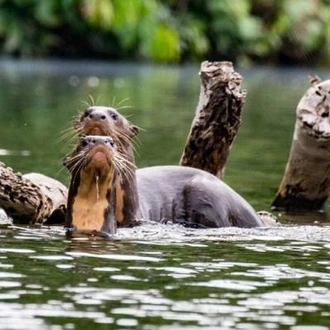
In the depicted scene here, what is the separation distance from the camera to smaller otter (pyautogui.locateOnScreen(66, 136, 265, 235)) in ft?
30.6

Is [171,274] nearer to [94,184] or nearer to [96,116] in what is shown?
[94,184]

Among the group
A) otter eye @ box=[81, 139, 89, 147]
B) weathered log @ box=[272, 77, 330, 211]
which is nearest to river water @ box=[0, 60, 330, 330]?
weathered log @ box=[272, 77, 330, 211]

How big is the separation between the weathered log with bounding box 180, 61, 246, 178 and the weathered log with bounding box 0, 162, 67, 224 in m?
1.77

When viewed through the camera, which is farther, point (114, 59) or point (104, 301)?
→ point (114, 59)

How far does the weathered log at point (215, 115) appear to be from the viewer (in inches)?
472

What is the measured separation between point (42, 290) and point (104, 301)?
40 centimetres

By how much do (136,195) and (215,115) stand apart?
2101 millimetres

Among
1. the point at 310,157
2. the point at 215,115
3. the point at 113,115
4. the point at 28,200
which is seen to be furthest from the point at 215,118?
the point at 28,200

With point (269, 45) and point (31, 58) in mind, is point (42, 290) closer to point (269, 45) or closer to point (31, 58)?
point (31, 58)

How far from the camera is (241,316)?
662 cm

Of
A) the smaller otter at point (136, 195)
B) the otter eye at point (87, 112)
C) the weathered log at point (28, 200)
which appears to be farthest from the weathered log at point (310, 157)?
the otter eye at point (87, 112)

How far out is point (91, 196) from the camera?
373 inches

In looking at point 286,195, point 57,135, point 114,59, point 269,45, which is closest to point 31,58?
point 114,59

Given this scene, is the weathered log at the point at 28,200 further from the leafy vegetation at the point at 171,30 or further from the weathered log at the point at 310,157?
the leafy vegetation at the point at 171,30
